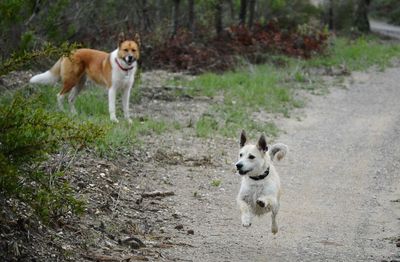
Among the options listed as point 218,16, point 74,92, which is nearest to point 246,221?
point 74,92

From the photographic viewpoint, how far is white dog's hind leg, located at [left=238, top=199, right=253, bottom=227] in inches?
288

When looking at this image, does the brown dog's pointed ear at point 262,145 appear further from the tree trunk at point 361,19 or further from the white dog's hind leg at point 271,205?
the tree trunk at point 361,19

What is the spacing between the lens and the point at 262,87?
55.4 ft

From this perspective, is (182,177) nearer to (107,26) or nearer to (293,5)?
(107,26)

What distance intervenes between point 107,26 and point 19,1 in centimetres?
1244

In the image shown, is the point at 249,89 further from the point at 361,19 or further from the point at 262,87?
the point at 361,19

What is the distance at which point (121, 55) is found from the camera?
1265 cm

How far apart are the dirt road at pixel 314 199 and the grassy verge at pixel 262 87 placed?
673 millimetres

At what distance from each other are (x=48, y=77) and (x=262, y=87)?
564 cm

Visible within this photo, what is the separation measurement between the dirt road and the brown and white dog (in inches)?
82.6

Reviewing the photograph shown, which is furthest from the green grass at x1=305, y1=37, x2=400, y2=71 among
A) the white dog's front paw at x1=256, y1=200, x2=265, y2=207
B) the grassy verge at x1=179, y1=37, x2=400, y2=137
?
the white dog's front paw at x1=256, y1=200, x2=265, y2=207

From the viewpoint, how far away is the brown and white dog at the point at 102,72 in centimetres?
1264

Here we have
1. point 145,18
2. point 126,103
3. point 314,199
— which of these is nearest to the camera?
point 314,199

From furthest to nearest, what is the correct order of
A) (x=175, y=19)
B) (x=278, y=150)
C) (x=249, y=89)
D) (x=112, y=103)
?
(x=175, y=19)
(x=249, y=89)
(x=112, y=103)
(x=278, y=150)
